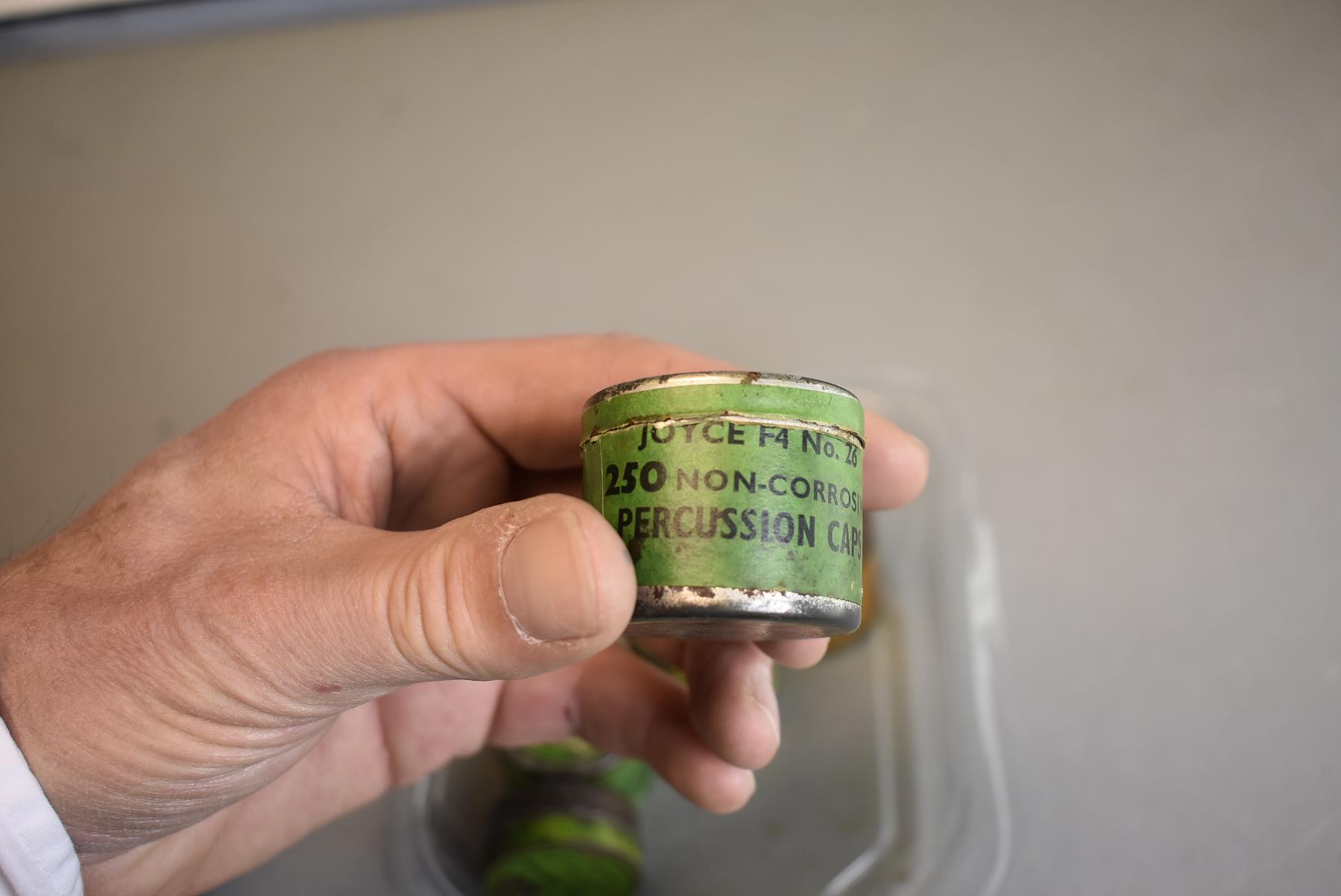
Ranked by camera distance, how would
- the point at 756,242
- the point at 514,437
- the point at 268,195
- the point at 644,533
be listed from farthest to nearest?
the point at 268,195, the point at 756,242, the point at 514,437, the point at 644,533

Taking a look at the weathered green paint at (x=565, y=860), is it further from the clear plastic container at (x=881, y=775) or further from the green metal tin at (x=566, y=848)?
the clear plastic container at (x=881, y=775)

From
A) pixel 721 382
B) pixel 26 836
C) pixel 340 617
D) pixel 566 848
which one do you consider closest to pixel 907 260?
pixel 721 382

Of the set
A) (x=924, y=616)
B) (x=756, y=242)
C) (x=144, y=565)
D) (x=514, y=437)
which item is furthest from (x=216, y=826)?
(x=756, y=242)

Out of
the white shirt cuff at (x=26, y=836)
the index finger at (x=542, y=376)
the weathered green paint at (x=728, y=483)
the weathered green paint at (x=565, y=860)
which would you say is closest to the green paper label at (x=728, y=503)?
the weathered green paint at (x=728, y=483)

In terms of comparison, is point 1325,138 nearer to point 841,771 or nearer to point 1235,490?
point 1235,490

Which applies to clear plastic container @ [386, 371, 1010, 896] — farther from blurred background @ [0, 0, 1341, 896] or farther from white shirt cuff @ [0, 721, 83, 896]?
white shirt cuff @ [0, 721, 83, 896]
